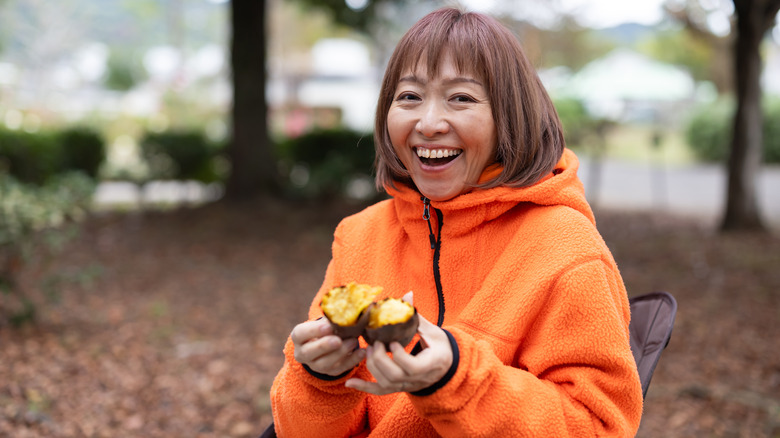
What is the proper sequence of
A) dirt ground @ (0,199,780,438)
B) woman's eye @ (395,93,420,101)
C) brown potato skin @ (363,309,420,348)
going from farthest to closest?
dirt ground @ (0,199,780,438) < woman's eye @ (395,93,420,101) < brown potato skin @ (363,309,420,348)

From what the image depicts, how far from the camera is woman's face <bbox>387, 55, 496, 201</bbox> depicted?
5.32 feet

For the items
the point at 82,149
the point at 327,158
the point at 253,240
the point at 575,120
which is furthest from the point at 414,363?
the point at 575,120

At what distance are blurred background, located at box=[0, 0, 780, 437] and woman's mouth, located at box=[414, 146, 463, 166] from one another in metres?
0.96

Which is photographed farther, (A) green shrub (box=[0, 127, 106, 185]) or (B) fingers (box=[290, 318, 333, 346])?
(A) green shrub (box=[0, 127, 106, 185])

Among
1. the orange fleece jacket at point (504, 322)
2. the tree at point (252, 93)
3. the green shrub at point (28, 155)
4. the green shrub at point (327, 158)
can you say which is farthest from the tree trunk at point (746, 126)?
the green shrub at point (28, 155)

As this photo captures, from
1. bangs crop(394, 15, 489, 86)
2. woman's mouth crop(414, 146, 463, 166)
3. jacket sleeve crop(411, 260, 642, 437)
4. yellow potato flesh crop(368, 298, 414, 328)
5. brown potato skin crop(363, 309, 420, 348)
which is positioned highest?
bangs crop(394, 15, 489, 86)

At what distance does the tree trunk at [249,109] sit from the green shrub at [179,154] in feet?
4.07

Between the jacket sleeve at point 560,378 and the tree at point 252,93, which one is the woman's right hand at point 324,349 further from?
the tree at point 252,93

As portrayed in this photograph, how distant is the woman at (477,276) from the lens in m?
1.40

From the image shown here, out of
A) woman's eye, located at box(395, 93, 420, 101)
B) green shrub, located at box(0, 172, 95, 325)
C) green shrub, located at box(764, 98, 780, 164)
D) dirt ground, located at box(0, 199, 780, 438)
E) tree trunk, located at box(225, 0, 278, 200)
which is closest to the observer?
woman's eye, located at box(395, 93, 420, 101)

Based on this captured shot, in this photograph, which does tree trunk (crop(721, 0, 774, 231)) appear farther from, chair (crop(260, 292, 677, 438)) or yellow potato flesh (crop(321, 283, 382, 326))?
yellow potato flesh (crop(321, 283, 382, 326))

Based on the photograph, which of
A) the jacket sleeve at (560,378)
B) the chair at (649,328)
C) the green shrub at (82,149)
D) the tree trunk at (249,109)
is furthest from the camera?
the green shrub at (82,149)

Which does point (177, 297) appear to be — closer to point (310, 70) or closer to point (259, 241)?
point (259, 241)

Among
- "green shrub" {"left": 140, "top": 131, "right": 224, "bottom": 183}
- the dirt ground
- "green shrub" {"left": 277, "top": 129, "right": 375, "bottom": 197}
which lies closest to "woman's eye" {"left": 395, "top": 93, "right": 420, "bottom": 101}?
the dirt ground
